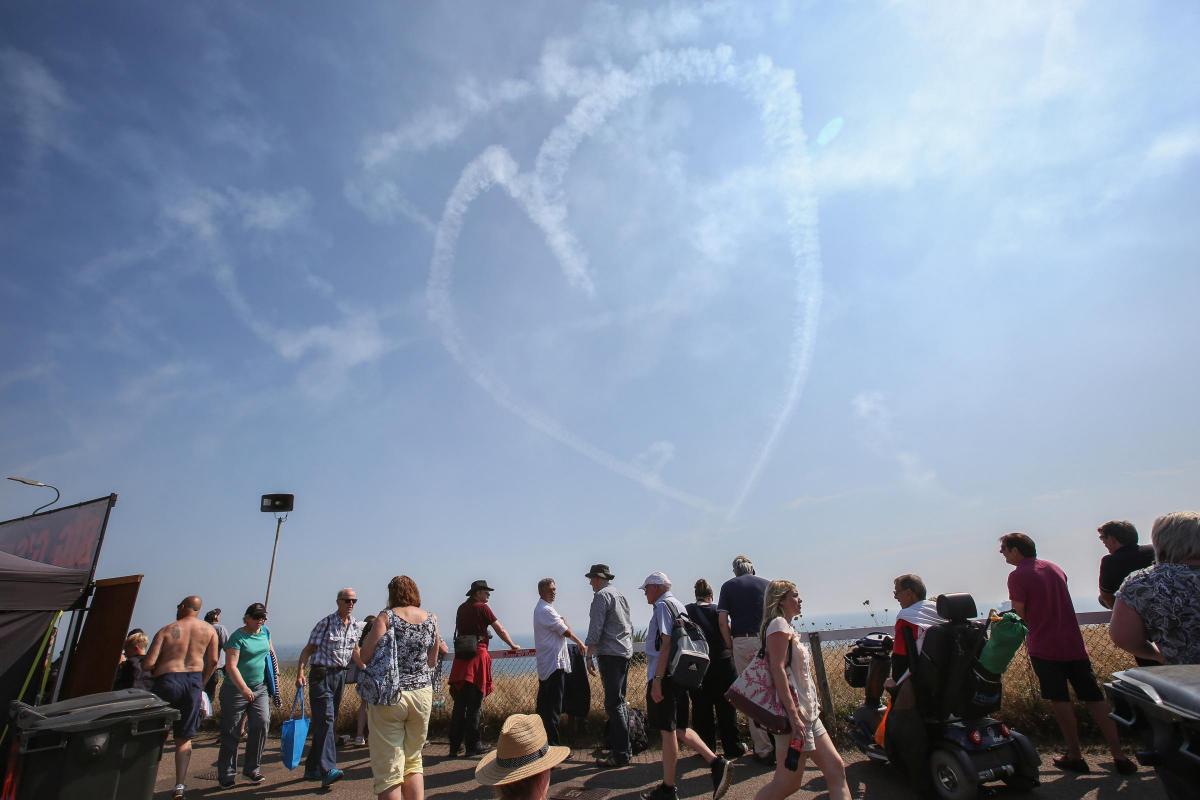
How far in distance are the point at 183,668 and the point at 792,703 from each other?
18.7ft

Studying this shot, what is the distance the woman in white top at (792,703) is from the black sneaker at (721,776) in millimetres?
855

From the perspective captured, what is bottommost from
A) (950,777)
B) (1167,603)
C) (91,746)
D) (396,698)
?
(950,777)

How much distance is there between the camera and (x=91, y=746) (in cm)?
445

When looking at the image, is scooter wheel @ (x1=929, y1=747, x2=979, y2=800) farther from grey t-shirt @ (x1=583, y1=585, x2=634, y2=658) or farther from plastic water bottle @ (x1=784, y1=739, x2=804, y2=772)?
grey t-shirt @ (x1=583, y1=585, x2=634, y2=658)

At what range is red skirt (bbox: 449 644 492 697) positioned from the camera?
718 cm

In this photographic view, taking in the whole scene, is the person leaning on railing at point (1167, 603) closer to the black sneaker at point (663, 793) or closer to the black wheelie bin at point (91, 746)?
the black sneaker at point (663, 793)

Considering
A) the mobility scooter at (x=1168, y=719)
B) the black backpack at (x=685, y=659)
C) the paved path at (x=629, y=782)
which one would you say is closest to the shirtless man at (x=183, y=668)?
the paved path at (x=629, y=782)

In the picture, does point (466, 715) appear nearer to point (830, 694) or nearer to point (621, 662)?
point (621, 662)

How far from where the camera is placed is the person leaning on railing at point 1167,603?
299cm

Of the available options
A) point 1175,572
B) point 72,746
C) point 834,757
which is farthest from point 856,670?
point 72,746

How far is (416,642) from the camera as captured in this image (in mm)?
4891

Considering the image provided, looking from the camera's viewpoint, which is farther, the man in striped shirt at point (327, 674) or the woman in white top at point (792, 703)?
the man in striped shirt at point (327, 674)

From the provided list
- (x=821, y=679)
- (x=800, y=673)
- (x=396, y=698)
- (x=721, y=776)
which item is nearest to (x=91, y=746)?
(x=396, y=698)

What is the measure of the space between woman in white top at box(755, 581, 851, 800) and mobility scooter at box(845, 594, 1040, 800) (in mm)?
1067
